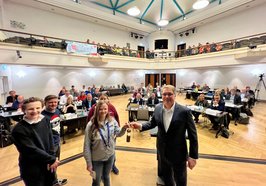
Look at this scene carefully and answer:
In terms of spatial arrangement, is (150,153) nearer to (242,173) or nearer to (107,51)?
(242,173)

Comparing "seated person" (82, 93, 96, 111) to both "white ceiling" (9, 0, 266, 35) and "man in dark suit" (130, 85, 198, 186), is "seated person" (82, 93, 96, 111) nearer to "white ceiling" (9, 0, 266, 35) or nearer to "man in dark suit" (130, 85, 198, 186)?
"man in dark suit" (130, 85, 198, 186)

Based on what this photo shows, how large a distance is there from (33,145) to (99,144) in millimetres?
724

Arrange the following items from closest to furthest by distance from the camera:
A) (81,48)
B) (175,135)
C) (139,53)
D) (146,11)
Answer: (175,135), (81,48), (139,53), (146,11)

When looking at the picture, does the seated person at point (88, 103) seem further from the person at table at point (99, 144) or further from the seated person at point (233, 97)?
the seated person at point (233, 97)

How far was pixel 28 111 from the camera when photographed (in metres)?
1.52

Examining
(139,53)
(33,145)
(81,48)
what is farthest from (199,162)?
(139,53)

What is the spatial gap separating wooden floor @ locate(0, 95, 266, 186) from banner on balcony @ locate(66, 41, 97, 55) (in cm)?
627

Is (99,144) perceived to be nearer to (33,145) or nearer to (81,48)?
(33,145)

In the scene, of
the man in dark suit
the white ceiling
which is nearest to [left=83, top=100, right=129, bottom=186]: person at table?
the man in dark suit

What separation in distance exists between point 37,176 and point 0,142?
13.5ft

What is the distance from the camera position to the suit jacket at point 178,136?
1.61m

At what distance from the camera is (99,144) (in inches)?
68.6

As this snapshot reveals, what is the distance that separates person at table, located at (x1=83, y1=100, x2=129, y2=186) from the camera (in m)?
1.71

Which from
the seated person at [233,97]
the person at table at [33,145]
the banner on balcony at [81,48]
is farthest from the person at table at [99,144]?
the banner on balcony at [81,48]
